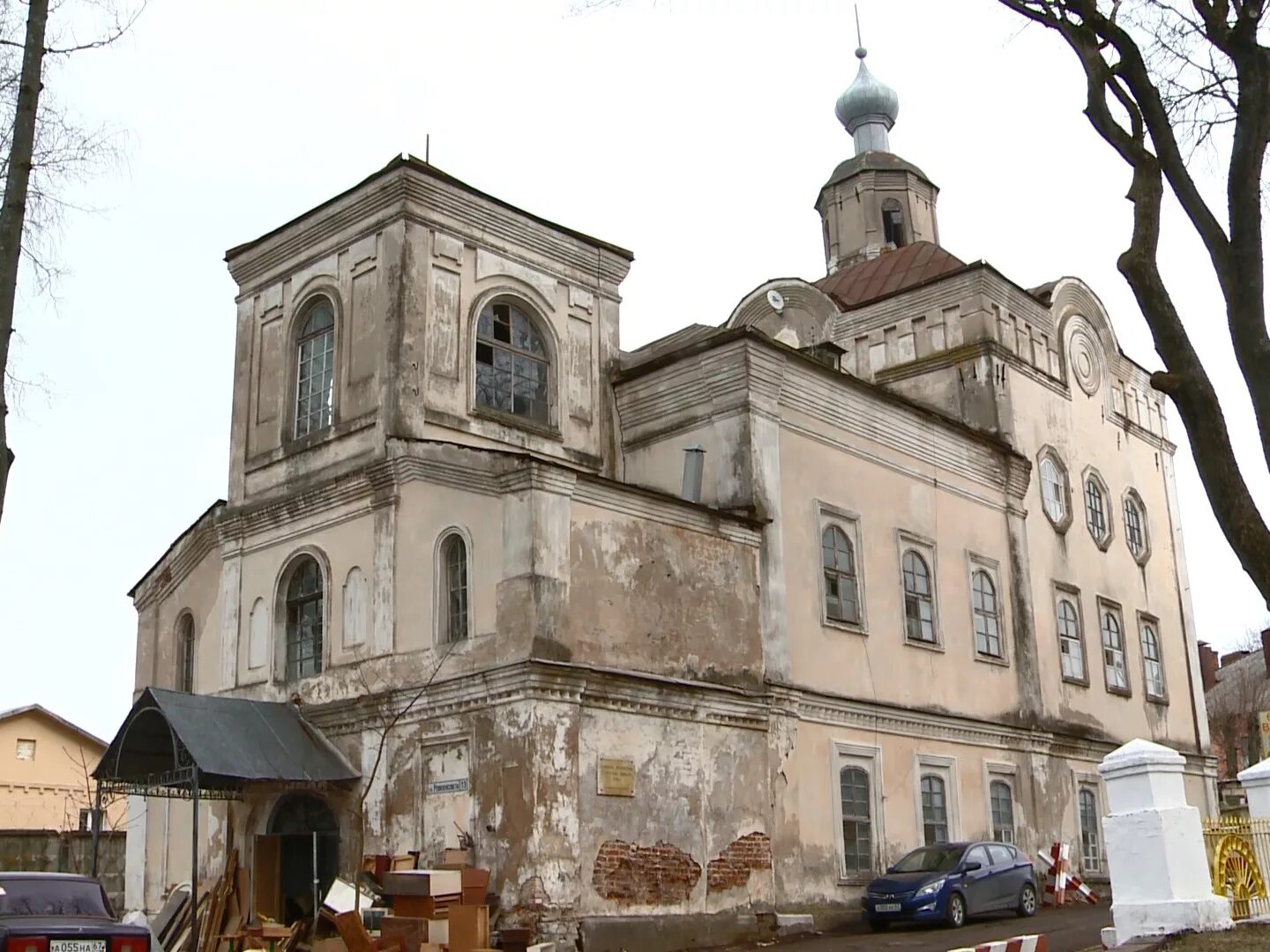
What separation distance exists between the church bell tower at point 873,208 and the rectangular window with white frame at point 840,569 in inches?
513

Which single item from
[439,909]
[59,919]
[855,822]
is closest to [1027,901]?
[855,822]

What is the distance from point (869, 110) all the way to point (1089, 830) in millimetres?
19748

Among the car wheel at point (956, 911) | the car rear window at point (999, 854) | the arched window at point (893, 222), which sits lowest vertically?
the car wheel at point (956, 911)

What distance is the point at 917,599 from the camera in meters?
21.3

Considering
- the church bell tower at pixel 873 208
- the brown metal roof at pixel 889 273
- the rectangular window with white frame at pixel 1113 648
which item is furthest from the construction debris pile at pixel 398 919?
the church bell tower at pixel 873 208

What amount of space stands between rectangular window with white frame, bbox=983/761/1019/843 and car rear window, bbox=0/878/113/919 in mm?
13395

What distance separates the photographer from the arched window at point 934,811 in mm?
20125

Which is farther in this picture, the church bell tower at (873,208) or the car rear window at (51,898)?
the church bell tower at (873,208)

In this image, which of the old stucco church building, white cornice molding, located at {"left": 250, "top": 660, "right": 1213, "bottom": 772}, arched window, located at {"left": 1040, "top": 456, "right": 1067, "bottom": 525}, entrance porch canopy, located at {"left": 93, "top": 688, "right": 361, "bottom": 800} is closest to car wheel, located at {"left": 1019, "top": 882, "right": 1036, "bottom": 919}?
the old stucco church building

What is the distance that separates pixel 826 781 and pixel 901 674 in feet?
8.38

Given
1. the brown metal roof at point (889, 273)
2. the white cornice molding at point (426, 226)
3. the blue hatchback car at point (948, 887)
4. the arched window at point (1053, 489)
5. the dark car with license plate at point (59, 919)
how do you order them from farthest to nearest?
1. the brown metal roof at point (889, 273)
2. the arched window at point (1053, 489)
3. the white cornice molding at point (426, 226)
4. the blue hatchback car at point (948, 887)
5. the dark car with license plate at point (59, 919)

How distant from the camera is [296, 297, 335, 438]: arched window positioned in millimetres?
19234

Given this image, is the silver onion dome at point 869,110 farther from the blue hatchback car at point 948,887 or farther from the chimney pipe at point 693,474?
the blue hatchback car at point 948,887

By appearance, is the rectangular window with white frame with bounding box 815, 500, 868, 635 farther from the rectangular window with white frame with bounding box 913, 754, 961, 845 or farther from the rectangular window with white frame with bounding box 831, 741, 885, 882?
the rectangular window with white frame with bounding box 913, 754, 961, 845
